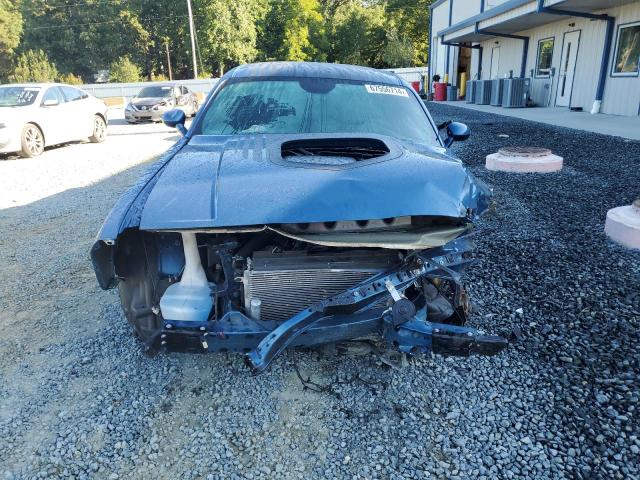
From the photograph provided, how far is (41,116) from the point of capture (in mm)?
9836

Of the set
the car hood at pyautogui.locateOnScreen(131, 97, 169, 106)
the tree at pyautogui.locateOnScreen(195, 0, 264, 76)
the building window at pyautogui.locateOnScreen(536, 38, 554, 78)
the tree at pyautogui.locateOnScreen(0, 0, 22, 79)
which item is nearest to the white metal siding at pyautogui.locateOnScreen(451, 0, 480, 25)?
the building window at pyautogui.locateOnScreen(536, 38, 554, 78)

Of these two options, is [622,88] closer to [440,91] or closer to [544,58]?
[544,58]

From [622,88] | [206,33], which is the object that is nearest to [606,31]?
[622,88]

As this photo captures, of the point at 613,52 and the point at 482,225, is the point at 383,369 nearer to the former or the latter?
the point at 482,225

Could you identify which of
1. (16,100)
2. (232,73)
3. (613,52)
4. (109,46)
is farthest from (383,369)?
(109,46)

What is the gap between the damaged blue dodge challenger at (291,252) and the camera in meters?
2.05

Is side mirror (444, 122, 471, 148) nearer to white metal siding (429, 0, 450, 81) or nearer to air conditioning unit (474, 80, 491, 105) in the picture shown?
air conditioning unit (474, 80, 491, 105)

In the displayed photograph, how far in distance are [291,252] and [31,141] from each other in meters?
9.76

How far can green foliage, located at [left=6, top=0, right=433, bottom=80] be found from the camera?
4122cm

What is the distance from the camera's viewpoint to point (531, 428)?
2139 millimetres

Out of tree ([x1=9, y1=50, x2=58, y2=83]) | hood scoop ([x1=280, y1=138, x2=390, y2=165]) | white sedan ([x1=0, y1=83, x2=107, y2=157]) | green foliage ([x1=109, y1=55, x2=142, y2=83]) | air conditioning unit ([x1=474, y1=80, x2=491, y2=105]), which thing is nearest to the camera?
hood scoop ([x1=280, y1=138, x2=390, y2=165])

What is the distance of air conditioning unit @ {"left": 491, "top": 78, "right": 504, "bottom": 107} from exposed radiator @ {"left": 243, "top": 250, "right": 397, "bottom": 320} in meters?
17.9

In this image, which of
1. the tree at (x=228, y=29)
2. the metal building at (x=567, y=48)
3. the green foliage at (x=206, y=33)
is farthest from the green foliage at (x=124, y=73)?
the metal building at (x=567, y=48)

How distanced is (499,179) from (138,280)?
6.01 meters
